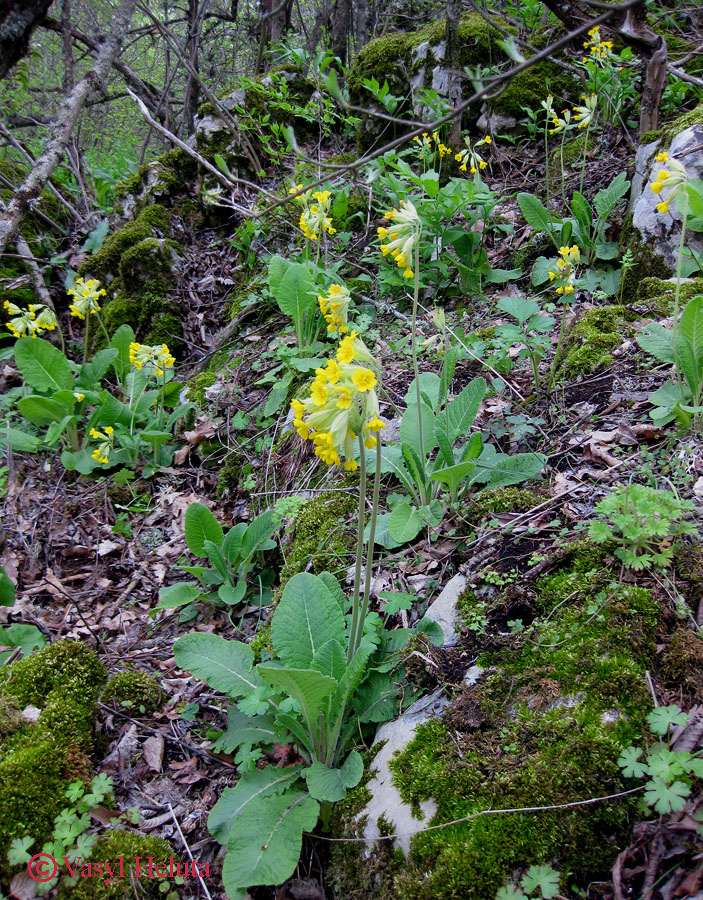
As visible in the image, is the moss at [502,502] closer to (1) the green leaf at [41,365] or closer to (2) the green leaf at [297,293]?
(2) the green leaf at [297,293]

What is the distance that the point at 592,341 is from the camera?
3.03m

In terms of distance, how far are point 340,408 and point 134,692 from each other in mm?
1603

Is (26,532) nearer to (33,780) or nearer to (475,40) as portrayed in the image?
(33,780)

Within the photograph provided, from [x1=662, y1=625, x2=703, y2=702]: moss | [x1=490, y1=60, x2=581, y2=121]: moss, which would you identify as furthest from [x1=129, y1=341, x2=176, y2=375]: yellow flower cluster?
[x1=490, y1=60, x2=581, y2=121]: moss

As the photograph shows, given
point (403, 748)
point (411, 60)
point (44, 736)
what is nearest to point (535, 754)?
point (403, 748)

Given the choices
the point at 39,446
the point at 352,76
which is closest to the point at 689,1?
the point at 352,76

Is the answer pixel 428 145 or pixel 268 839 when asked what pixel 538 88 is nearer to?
pixel 428 145

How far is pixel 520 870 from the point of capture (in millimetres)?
1329

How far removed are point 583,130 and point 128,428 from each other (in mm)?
4425

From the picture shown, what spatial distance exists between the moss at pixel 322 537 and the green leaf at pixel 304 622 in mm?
435

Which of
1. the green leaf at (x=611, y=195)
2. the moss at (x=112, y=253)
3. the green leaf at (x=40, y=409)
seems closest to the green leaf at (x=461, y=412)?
the green leaf at (x=611, y=195)

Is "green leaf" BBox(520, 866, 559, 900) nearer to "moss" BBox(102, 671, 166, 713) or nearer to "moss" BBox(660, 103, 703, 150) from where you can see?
"moss" BBox(102, 671, 166, 713)

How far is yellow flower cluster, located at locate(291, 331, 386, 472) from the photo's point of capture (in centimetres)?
166

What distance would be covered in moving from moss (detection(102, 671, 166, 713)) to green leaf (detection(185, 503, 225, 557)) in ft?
2.43
